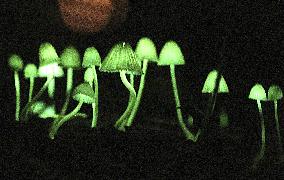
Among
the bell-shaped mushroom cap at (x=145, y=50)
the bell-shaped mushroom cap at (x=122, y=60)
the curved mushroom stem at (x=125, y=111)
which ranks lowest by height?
the curved mushroom stem at (x=125, y=111)

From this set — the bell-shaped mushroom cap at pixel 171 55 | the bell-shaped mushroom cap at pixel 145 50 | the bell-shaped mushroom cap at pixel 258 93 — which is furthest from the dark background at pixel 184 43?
the bell-shaped mushroom cap at pixel 145 50

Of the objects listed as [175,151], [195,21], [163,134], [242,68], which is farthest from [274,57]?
[175,151]

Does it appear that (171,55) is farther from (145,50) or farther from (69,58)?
(69,58)

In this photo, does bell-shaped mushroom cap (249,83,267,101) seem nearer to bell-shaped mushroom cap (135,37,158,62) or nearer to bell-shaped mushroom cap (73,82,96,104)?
bell-shaped mushroom cap (135,37,158,62)

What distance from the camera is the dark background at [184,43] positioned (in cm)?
217

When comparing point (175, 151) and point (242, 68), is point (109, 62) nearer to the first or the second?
point (175, 151)

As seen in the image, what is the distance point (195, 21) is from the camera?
233 cm

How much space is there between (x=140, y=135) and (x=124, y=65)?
0.33 meters

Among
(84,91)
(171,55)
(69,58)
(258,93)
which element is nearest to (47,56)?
(69,58)

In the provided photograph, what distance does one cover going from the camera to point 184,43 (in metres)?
2.46

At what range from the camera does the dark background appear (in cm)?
217

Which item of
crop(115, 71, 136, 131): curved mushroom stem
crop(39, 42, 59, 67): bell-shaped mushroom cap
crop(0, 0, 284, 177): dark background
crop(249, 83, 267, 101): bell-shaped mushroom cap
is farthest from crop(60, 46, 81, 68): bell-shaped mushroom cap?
crop(249, 83, 267, 101): bell-shaped mushroom cap

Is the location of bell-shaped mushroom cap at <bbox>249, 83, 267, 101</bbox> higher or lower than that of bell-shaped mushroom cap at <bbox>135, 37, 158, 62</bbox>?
lower

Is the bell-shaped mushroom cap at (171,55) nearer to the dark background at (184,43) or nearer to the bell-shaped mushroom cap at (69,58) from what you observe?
the dark background at (184,43)
